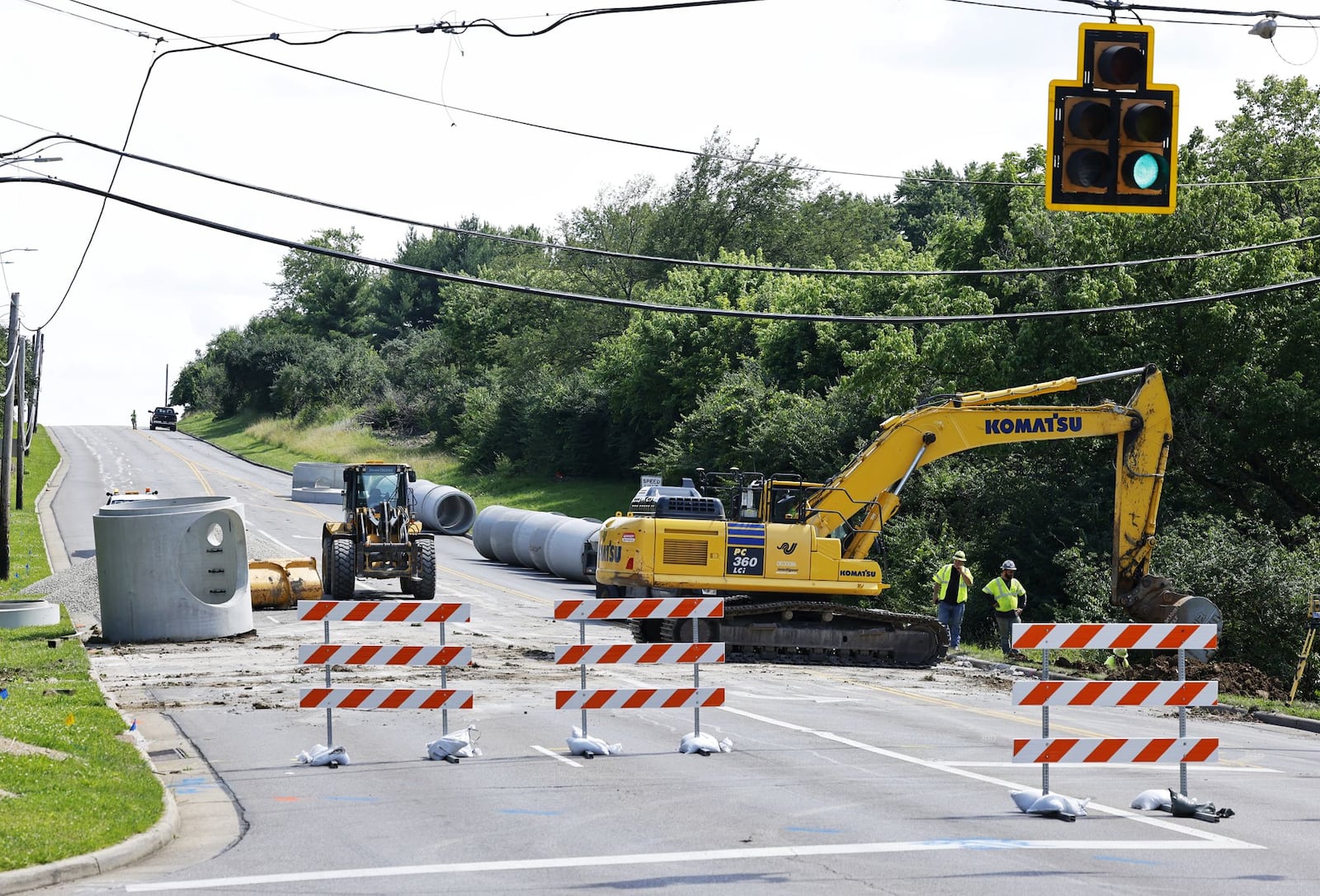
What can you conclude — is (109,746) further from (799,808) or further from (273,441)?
(273,441)

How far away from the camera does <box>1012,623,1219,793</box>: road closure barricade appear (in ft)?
35.5

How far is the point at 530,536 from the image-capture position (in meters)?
39.5

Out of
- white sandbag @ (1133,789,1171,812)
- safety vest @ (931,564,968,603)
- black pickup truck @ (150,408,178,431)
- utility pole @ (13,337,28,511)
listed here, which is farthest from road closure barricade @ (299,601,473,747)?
→ black pickup truck @ (150,408,178,431)

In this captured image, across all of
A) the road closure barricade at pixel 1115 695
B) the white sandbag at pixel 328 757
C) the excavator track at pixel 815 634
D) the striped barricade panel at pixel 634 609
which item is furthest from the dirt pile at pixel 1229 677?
the white sandbag at pixel 328 757

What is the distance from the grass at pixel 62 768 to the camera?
909 centimetres

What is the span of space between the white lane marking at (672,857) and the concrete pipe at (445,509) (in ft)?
131

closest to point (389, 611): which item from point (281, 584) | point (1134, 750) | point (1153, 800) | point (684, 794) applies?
point (684, 794)

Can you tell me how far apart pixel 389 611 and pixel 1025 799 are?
611cm

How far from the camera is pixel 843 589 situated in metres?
22.9

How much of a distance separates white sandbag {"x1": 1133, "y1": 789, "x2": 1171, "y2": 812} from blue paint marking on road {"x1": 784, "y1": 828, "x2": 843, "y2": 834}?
2.74 meters

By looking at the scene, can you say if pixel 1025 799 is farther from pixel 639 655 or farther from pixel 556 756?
pixel 556 756

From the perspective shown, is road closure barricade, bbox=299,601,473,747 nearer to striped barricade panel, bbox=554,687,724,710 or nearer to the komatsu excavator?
striped barricade panel, bbox=554,687,724,710

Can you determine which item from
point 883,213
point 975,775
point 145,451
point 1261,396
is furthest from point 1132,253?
point 145,451

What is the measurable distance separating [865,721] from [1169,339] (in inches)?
718
